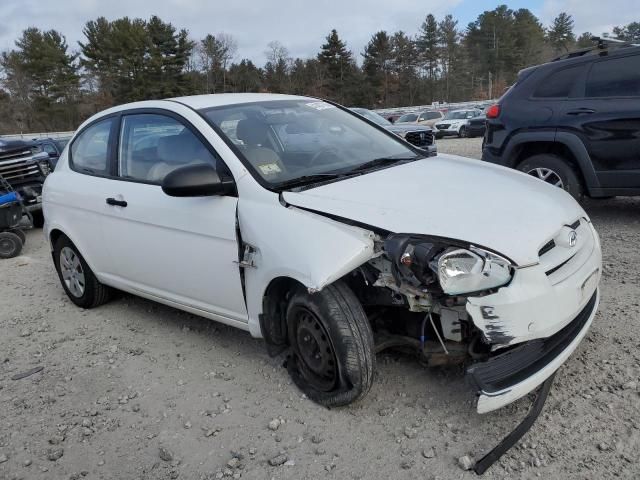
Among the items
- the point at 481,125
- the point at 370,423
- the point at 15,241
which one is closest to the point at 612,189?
the point at 370,423

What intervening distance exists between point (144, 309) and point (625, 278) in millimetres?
4054

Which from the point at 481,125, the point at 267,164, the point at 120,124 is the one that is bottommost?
the point at 481,125

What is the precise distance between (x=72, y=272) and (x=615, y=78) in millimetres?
5712

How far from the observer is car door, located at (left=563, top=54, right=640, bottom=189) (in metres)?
5.62

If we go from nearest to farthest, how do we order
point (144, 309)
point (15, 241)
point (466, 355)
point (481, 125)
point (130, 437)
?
1. point (466, 355)
2. point (130, 437)
3. point (144, 309)
4. point (15, 241)
5. point (481, 125)

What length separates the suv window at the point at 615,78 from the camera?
18.6ft

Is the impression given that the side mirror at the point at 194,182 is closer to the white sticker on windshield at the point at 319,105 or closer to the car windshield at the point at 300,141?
the car windshield at the point at 300,141

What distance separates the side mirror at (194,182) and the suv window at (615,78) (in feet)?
14.9

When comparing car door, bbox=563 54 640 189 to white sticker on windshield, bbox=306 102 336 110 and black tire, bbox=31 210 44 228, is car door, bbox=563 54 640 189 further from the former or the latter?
black tire, bbox=31 210 44 228

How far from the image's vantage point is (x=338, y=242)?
2.77 metres

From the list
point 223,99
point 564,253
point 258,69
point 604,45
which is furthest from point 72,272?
point 258,69

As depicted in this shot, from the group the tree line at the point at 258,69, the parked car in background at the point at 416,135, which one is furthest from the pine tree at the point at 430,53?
the parked car in background at the point at 416,135

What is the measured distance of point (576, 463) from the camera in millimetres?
2488

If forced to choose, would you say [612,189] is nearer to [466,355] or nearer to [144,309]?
[466,355]
